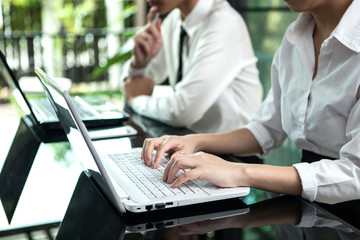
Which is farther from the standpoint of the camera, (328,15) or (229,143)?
(229,143)

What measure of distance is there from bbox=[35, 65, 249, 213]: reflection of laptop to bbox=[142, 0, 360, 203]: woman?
0.08 ft

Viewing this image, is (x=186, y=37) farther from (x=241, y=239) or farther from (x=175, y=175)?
(x=241, y=239)

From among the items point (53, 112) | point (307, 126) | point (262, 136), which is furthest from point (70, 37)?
point (307, 126)

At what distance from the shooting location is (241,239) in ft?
2.56

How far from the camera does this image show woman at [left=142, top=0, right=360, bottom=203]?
3.05ft

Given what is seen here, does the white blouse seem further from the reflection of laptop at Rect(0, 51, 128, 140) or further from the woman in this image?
the reflection of laptop at Rect(0, 51, 128, 140)

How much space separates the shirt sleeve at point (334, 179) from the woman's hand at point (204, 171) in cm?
13

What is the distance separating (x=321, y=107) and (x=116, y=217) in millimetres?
556

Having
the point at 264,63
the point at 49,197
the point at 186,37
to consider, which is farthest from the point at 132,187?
the point at 264,63

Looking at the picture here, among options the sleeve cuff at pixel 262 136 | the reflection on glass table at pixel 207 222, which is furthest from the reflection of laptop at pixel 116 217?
the sleeve cuff at pixel 262 136

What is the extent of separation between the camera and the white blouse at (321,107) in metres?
0.94

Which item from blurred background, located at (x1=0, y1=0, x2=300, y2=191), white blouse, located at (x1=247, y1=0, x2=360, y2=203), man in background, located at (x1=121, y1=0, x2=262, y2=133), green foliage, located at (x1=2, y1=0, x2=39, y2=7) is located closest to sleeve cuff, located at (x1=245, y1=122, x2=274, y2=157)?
white blouse, located at (x1=247, y1=0, x2=360, y2=203)

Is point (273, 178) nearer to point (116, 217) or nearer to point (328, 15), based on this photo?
point (116, 217)

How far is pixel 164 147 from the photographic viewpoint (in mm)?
1064
